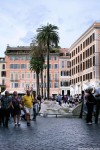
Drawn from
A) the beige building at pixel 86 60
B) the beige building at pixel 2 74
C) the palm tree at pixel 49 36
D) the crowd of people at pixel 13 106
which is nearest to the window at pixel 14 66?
the beige building at pixel 2 74

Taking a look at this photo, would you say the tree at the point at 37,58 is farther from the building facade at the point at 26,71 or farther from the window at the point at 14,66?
the building facade at the point at 26,71

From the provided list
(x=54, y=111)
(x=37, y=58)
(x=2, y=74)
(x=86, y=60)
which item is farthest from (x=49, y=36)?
(x=2, y=74)

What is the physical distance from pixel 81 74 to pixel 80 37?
8268mm

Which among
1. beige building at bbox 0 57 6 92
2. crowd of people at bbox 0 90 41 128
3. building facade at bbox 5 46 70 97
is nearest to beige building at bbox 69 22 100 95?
building facade at bbox 5 46 70 97

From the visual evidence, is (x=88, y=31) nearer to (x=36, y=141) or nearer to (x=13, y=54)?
(x=13, y=54)

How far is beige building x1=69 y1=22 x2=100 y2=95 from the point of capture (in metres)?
87.8

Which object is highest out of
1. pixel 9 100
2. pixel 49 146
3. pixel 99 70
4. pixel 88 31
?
pixel 88 31

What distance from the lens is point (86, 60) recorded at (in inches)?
3826

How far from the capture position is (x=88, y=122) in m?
22.5

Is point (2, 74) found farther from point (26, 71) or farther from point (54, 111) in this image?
point (54, 111)

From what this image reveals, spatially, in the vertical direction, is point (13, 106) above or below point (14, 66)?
below

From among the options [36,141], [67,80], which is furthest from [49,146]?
[67,80]

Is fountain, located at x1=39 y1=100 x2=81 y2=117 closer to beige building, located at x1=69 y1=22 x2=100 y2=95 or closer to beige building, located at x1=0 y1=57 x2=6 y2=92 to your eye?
beige building, located at x1=69 y1=22 x2=100 y2=95

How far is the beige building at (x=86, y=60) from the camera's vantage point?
87750 millimetres
